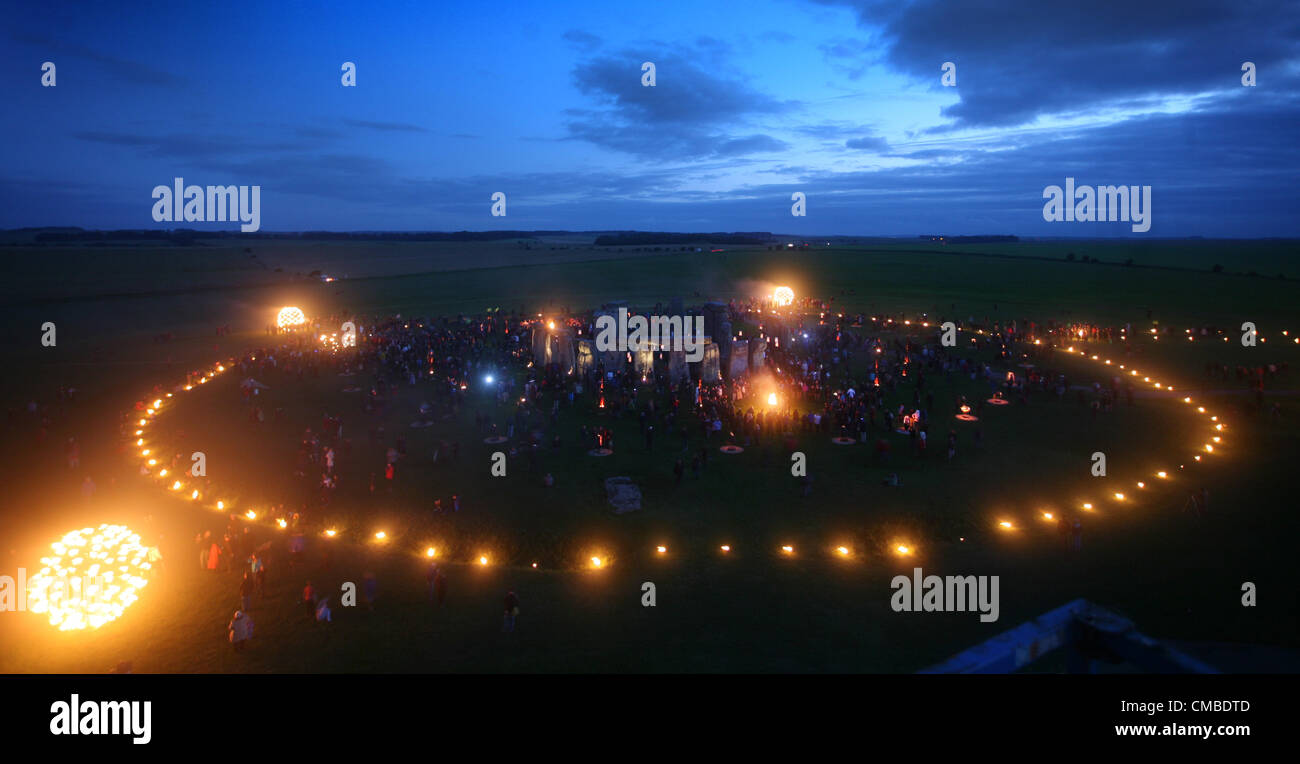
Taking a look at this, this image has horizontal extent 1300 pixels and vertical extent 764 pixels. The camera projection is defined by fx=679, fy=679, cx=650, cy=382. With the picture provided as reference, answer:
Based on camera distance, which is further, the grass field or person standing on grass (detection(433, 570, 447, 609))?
person standing on grass (detection(433, 570, 447, 609))

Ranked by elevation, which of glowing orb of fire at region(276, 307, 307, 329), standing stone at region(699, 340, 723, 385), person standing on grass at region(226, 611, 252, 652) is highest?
glowing orb of fire at region(276, 307, 307, 329)

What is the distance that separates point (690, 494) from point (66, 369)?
37409 mm

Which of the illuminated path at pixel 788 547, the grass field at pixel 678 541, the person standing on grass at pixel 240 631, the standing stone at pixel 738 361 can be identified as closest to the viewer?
the person standing on grass at pixel 240 631

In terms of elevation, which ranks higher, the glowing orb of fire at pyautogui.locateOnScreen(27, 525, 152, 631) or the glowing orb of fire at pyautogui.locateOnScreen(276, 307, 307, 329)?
the glowing orb of fire at pyautogui.locateOnScreen(276, 307, 307, 329)

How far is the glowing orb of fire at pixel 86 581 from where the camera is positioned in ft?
43.3

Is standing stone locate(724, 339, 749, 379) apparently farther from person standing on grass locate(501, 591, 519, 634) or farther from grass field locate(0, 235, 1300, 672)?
person standing on grass locate(501, 591, 519, 634)

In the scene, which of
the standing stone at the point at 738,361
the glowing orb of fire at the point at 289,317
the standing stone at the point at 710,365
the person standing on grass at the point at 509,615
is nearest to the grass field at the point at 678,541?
the person standing on grass at the point at 509,615

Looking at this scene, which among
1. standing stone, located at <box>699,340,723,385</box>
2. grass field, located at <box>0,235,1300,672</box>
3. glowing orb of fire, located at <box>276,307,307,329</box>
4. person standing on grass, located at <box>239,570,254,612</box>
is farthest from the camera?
glowing orb of fire, located at <box>276,307,307,329</box>

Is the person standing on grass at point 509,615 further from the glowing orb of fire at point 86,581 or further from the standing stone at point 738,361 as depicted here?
the standing stone at point 738,361

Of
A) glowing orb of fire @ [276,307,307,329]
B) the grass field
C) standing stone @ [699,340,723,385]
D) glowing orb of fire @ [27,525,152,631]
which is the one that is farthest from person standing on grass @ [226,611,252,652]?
glowing orb of fire @ [276,307,307,329]

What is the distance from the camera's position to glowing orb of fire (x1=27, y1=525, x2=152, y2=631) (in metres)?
13.2

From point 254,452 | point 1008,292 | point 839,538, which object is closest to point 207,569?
point 254,452

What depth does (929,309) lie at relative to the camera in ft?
217
